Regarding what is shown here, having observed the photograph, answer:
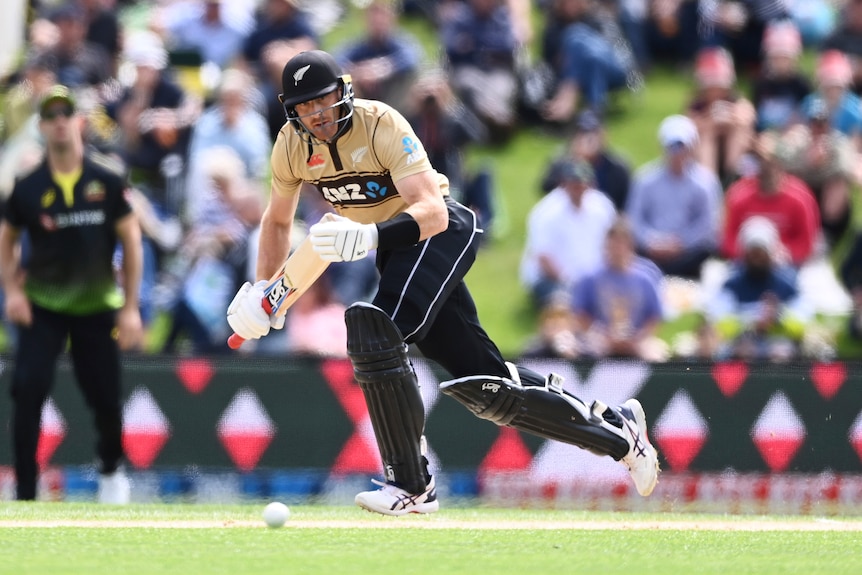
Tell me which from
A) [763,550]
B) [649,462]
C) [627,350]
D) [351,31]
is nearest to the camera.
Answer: [763,550]

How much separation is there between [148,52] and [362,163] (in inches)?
300

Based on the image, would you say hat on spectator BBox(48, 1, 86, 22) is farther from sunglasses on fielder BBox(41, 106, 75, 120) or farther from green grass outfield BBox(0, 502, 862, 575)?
green grass outfield BBox(0, 502, 862, 575)

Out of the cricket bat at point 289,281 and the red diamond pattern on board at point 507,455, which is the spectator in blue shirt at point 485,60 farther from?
the cricket bat at point 289,281

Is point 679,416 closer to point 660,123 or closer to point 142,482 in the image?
point 142,482

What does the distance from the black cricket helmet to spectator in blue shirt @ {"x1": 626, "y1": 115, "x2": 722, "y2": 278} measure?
626 centimetres

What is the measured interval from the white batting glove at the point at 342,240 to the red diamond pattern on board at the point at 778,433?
3649mm

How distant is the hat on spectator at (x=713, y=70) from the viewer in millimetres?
13125

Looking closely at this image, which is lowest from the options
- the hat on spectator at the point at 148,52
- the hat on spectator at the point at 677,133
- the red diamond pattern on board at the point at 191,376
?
the red diamond pattern on board at the point at 191,376

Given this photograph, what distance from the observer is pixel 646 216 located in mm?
12227

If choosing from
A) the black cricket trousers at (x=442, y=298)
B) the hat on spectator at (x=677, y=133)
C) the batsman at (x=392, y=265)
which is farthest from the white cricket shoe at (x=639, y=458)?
the hat on spectator at (x=677, y=133)

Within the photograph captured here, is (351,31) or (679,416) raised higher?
(351,31)

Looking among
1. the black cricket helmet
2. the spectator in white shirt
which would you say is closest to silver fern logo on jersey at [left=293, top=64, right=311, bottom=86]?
the black cricket helmet

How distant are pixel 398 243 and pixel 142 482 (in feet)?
11.6

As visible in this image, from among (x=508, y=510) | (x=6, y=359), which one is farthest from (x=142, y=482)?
(x=508, y=510)
